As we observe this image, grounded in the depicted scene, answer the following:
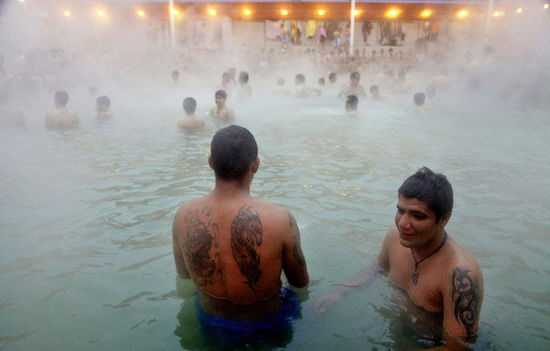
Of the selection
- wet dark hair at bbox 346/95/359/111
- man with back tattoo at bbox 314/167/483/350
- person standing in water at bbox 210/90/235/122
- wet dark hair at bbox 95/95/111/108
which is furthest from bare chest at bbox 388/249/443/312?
wet dark hair at bbox 95/95/111/108

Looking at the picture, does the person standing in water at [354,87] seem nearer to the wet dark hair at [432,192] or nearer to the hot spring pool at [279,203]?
the hot spring pool at [279,203]

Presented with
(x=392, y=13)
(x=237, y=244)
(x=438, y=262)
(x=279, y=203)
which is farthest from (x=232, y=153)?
(x=392, y=13)

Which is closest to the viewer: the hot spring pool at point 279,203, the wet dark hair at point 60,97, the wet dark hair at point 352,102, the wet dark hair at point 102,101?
the hot spring pool at point 279,203

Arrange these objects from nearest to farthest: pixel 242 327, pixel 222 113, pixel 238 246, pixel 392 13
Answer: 1. pixel 238 246
2. pixel 242 327
3. pixel 222 113
4. pixel 392 13

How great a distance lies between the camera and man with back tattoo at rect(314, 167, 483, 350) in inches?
77.6

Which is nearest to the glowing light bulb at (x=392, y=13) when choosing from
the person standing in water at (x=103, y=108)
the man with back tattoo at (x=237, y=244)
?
the person standing in water at (x=103, y=108)

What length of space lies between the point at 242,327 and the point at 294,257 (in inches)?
20.2

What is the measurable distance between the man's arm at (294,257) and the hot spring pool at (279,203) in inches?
15.8

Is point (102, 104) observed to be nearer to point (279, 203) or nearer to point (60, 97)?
point (60, 97)

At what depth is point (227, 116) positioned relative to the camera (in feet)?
28.5

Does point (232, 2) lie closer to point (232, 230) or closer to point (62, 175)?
point (62, 175)

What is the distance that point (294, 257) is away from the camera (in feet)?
7.11

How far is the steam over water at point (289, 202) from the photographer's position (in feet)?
8.43

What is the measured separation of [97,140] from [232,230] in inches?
251
